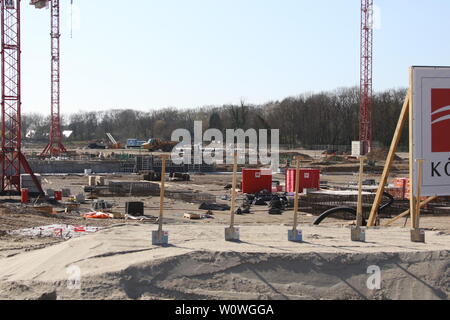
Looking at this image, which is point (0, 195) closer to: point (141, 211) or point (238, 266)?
point (141, 211)

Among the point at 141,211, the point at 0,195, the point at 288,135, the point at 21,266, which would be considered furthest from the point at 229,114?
the point at 21,266

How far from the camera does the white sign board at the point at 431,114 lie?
11.7m

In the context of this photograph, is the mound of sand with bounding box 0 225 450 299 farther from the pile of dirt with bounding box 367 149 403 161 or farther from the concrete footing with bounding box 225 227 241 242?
the pile of dirt with bounding box 367 149 403 161

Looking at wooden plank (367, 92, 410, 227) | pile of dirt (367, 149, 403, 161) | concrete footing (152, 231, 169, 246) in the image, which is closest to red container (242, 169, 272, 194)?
wooden plank (367, 92, 410, 227)

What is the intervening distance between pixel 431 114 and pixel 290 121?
96.1 metres

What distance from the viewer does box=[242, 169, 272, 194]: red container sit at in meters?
34.7

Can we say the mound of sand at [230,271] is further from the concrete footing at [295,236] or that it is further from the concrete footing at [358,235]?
the concrete footing at [358,235]

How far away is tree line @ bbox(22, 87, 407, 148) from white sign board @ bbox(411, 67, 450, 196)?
78.9 m

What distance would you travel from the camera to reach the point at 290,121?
107 m

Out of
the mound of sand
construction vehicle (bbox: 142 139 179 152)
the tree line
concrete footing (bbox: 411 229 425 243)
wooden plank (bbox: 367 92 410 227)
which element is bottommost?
the mound of sand

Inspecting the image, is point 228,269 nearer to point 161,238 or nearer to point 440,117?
point 161,238

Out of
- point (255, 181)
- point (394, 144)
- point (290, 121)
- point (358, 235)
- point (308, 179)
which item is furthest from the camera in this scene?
point (290, 121)

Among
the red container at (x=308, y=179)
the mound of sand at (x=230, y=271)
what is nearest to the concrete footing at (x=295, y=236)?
the mound of sand at (x=230, y=271)

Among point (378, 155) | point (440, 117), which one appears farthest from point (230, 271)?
point (378, 155)
